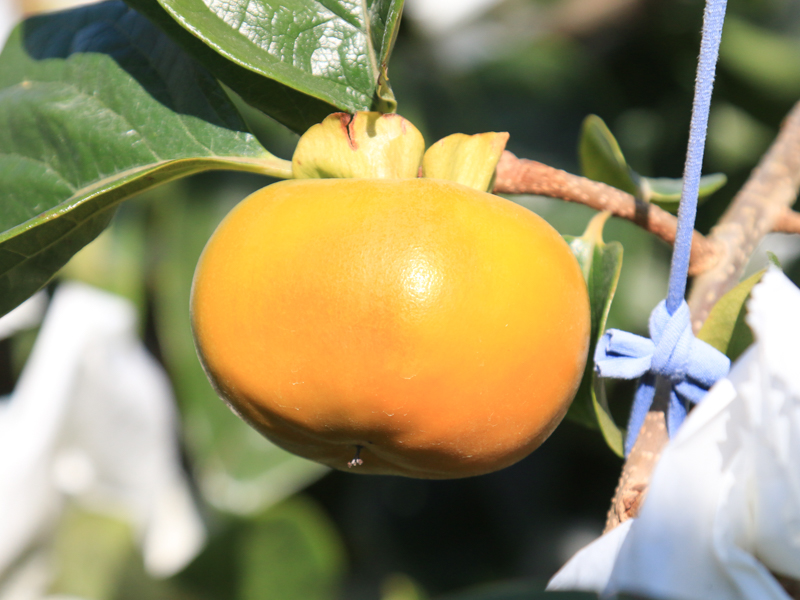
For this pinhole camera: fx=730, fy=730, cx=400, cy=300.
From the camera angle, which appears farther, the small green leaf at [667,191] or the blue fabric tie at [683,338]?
the small green leaf at [667,191]

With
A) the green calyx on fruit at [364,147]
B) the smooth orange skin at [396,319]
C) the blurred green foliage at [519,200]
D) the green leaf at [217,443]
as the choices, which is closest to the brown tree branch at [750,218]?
the smooth orange skin at [396,319]

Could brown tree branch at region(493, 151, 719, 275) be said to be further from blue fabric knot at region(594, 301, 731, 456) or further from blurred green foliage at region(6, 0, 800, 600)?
blurred green foliage at region(6, 0, 800, 600)

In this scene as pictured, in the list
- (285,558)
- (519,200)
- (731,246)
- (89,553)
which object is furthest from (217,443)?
(731,246)

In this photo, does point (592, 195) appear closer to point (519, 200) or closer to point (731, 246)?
point (731, 246)

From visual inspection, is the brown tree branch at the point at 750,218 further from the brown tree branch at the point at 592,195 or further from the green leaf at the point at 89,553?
the green leaf at the point at 89,553

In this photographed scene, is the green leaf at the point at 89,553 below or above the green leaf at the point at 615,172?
below

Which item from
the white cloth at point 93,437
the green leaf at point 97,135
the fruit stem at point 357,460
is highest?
the green leaf at point 97,135

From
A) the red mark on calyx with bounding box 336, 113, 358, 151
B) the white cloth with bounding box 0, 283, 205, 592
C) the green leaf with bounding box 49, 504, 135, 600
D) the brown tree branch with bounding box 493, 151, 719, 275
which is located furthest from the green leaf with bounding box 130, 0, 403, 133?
the green leaf with bounding box 49, 504, 135, 600
